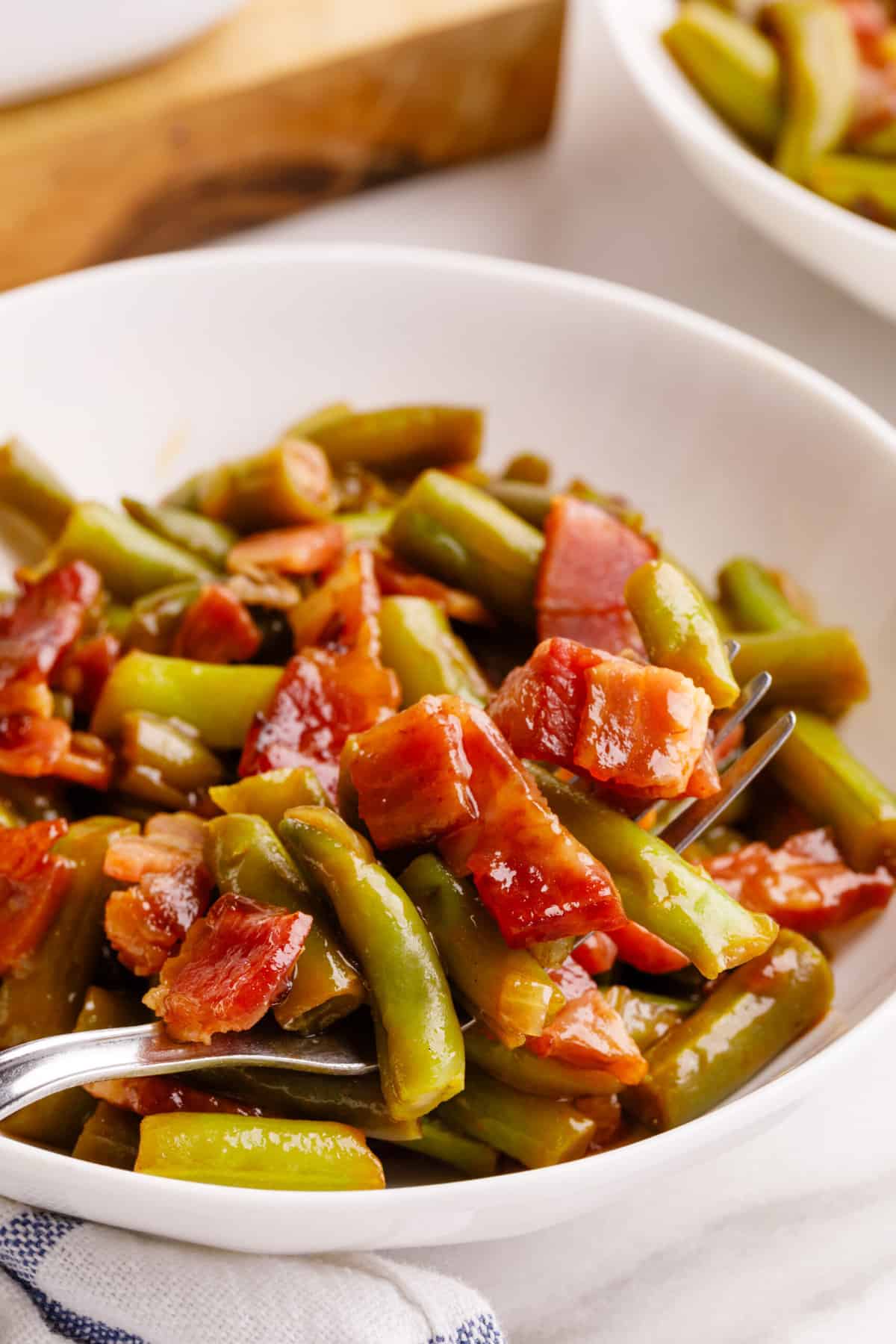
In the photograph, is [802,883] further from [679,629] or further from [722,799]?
[679,629]

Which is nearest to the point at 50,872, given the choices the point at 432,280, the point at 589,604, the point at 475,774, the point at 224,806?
the point at 224,806

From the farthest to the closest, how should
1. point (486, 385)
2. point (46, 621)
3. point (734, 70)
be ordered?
point (734, 70), point (486, 385), point (46, 621)

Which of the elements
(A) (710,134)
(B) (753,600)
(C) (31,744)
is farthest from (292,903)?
(A) (710,134)

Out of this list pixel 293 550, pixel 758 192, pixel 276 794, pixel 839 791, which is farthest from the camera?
pixel 758 192

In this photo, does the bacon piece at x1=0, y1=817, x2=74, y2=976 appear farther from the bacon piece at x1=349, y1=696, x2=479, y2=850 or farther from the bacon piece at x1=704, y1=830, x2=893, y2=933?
the bacon piece at x1=704, y1=830, x2=893, y2=933

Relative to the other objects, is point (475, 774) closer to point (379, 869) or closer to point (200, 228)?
point (379, 869)

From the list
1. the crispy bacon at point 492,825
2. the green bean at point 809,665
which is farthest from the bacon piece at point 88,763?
the green bean at point 809,665
